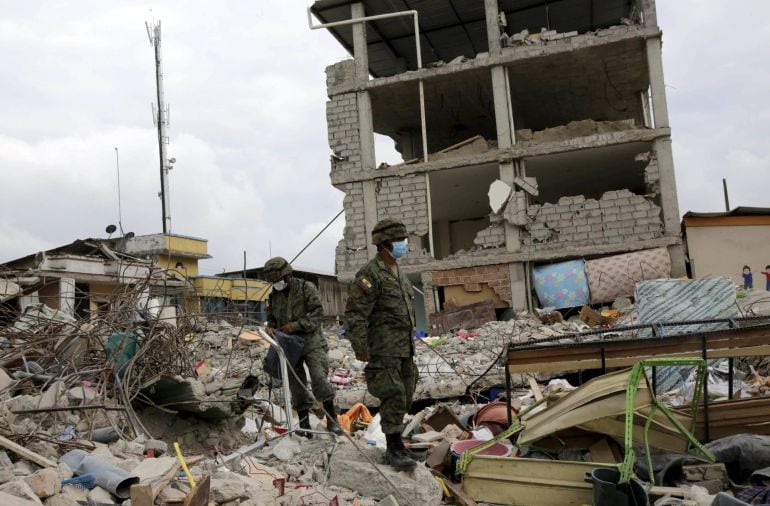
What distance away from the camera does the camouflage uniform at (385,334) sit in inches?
167

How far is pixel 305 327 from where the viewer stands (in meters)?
5.63

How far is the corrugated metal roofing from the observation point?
16.8 metres

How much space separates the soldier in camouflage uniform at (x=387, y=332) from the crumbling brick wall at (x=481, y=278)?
35.4 ft

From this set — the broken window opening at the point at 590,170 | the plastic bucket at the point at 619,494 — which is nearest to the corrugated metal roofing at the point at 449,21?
the broken window opening at the point at 590,170

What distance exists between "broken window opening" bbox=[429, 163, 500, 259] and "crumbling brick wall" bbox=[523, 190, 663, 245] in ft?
6.27

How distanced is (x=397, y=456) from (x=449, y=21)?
15480 millimetres

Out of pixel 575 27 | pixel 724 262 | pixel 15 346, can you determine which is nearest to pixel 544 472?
pixel 15 346

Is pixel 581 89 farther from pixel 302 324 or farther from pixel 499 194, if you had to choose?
pixel 302 324

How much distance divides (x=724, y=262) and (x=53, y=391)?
46.9 ft

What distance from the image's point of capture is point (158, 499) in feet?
10.6

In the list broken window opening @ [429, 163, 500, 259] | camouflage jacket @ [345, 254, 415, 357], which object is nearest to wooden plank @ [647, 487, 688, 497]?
camouflage jacket @ [345, 254, 415, 357]

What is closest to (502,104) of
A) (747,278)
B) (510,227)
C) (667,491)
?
(510,227)

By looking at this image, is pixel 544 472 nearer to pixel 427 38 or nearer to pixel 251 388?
pixel 251 388

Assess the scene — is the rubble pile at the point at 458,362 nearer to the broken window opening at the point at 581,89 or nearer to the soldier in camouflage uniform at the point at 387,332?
the soldier in camouflage uniform at the point at 387,332
